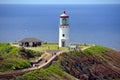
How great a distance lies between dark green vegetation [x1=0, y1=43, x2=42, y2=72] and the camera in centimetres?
3950

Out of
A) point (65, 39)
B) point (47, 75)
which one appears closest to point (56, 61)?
point (47, 75)

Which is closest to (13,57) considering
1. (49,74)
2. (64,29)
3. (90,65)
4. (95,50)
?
(49,74)

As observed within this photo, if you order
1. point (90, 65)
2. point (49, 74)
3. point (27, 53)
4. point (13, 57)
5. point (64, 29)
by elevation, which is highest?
point (64, 29)

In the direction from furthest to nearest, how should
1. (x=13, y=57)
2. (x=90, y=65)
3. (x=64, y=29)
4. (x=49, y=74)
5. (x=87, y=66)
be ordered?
(x=64, y=29) < (x=90, y=65) < (x=87, y=66) < (x=13, y=57) < (x=49, y=74)

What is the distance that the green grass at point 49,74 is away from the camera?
3825cm

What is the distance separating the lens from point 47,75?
132 ft

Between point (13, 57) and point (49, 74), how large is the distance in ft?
17.2

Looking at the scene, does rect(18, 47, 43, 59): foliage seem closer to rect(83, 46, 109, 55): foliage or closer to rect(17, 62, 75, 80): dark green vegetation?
rect(17, 62, 75, 80): dark green vegetation

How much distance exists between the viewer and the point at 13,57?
44812mm

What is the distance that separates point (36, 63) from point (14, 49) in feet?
17.4

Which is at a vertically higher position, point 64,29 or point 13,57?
point 64,29

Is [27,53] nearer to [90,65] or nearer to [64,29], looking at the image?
[90,65]

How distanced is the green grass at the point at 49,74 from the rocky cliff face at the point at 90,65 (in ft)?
5.60

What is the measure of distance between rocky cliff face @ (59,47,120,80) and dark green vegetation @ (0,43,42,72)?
2.91 m
